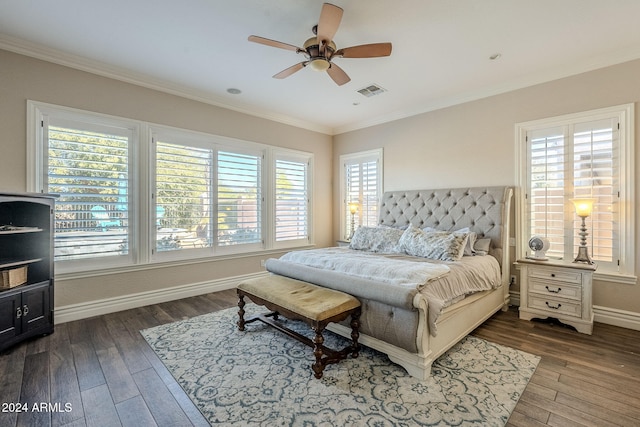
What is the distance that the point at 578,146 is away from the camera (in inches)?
132

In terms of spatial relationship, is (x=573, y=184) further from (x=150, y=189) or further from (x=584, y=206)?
(x=150, y=189)

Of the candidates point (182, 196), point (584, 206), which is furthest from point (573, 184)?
point (182, 196)

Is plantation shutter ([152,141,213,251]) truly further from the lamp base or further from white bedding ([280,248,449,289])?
the lamp base

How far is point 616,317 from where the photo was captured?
315 centimetres

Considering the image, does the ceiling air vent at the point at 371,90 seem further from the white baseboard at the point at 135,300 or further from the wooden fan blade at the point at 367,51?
the white baseboard at the point at 135,300

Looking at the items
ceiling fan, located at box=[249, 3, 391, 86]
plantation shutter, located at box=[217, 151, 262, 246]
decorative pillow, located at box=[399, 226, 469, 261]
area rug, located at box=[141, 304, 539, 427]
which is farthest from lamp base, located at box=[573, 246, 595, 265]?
plantation shutter, located at box=[217, 151, 262, 246]

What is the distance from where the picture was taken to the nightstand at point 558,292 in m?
2.95

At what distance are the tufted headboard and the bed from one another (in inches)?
0.5

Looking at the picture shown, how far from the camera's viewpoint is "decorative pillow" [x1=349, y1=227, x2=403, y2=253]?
12.7ft

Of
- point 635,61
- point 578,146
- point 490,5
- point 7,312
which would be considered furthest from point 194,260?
point 635,61

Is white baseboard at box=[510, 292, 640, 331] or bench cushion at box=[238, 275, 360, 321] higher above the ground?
bench cushion at box=[238, 275, 360, 321]

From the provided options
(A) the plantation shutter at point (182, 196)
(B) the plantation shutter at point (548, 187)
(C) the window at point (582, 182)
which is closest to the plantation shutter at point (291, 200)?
(A) the plantation shutter at point (182, 196)

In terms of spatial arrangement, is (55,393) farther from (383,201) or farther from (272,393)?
(383,201)

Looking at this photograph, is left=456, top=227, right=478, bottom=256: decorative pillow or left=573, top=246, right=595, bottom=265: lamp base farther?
left=456, top=227, right=478, bottom=256: decorative pillow
